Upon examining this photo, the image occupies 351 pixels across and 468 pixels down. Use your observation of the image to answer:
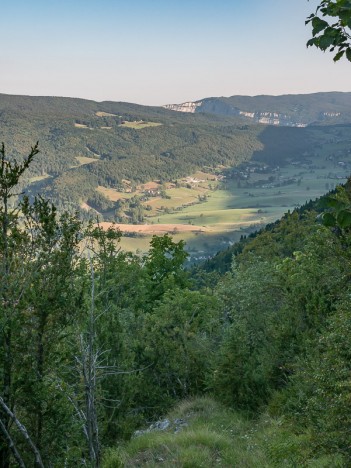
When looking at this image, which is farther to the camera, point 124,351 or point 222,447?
point 124,351

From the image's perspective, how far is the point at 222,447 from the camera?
1283 cm

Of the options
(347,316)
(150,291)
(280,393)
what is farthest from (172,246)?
(347,316)

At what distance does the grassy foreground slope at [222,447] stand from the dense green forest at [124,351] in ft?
0.32

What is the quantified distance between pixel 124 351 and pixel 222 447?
4.19 m

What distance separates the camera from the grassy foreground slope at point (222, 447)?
33.6 ft

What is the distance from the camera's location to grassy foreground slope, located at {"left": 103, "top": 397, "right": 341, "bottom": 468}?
33.6ft

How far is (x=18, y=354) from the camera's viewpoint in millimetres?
7820

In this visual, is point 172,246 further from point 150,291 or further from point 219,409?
point 219,409

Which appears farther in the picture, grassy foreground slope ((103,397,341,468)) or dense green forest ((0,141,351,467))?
grassy foreground slope ((103,397,341,468))

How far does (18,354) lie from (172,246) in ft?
114

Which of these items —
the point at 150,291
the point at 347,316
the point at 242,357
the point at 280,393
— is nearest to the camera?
the point at 347,316

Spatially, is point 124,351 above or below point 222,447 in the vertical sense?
above

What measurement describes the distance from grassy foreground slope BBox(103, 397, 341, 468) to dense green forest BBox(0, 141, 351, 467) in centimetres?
10

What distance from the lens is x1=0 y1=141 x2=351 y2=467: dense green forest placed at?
7773 mm
